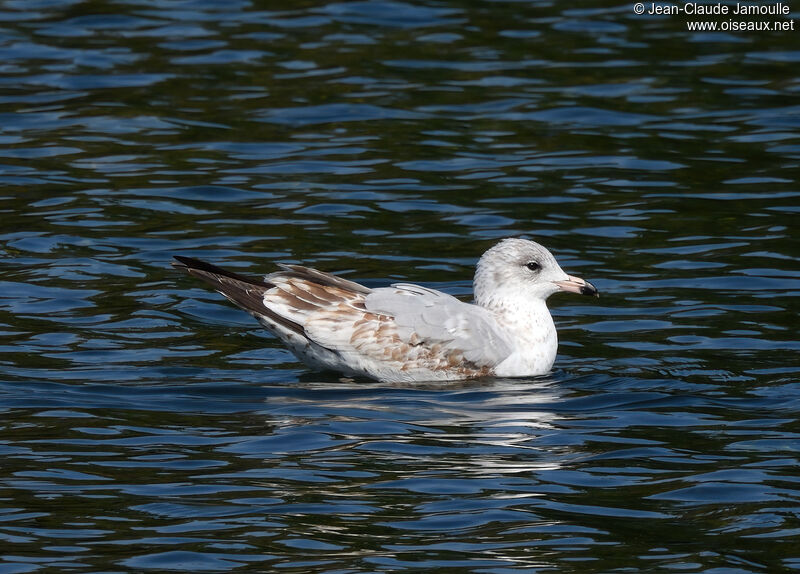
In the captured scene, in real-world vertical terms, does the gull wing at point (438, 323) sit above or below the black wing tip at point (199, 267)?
below

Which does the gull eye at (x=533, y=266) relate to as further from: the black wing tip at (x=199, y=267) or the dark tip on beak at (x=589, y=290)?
the black wing tip at (x=199, y=267)

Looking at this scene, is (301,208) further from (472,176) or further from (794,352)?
(794,352)

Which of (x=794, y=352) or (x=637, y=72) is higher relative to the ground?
(x=637, y=72)

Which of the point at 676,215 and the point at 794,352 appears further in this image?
the point at 676,215

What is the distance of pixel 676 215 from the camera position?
1349 cm

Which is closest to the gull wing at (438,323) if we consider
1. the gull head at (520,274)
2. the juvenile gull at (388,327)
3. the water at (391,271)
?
the juvenile gull at (388,327)

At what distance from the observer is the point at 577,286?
1054 cm

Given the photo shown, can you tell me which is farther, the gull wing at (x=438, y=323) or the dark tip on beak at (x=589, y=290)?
the dark tip on beak at (x=589, y=290)

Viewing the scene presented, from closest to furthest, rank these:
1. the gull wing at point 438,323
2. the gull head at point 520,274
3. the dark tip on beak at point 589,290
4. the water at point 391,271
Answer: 1. the water at point 391,271
2. the gull wing at point 438,323
3. the dark tip on beak at point 589,290
4. the gull head at point 520,274

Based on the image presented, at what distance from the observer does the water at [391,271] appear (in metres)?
7.32

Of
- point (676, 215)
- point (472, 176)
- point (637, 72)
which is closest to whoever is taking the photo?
point (676, 215)

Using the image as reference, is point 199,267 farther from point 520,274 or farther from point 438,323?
point 520,274

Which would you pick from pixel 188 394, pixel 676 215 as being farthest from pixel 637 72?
pixel 188 394

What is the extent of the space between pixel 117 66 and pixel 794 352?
31.0 ft
